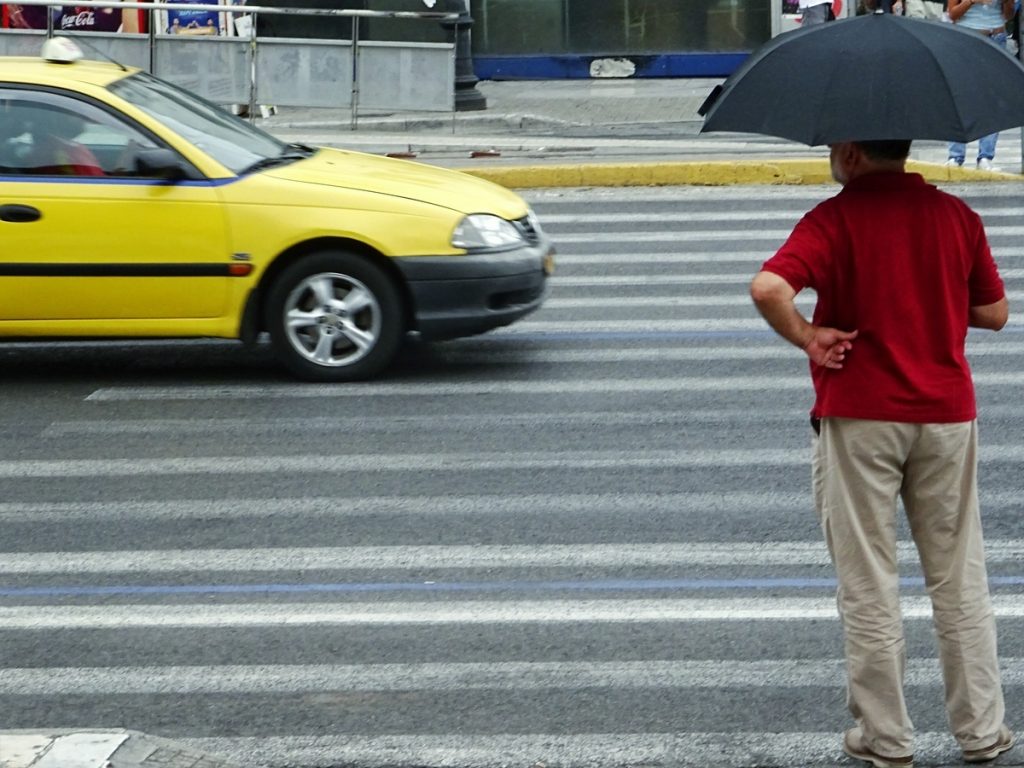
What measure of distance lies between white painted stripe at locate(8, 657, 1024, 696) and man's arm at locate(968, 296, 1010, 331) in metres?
1.15

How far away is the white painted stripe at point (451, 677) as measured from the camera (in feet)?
16.6

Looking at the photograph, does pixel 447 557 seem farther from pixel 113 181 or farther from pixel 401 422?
pixel 113 181

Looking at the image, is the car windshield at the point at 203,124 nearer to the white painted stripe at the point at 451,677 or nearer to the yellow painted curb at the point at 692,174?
the white painted stripe at the point at 451,677

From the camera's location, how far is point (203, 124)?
31.0ft

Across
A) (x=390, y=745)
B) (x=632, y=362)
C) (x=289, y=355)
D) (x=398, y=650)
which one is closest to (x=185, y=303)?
(x=289, y=355)

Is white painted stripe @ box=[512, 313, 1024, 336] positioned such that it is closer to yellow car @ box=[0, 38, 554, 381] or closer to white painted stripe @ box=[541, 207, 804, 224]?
yellow car @ box=[0, 38, 554, 381]

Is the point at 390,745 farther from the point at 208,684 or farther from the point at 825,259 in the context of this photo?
the point at 825,259

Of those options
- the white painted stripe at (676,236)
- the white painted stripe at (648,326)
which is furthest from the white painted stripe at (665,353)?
the white painted stripe at (676,236)

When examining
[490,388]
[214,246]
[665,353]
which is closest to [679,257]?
[665,353]

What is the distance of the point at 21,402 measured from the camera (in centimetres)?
893

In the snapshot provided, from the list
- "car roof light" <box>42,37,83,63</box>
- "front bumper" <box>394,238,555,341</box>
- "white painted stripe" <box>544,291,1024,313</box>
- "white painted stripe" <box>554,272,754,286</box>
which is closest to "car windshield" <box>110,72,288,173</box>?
"car roof light" <box>42,37,83,63</box>

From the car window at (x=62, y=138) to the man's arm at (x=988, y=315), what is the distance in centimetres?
550

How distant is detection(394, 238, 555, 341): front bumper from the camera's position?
895 cm

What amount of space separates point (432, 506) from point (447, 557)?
2.17 feet
